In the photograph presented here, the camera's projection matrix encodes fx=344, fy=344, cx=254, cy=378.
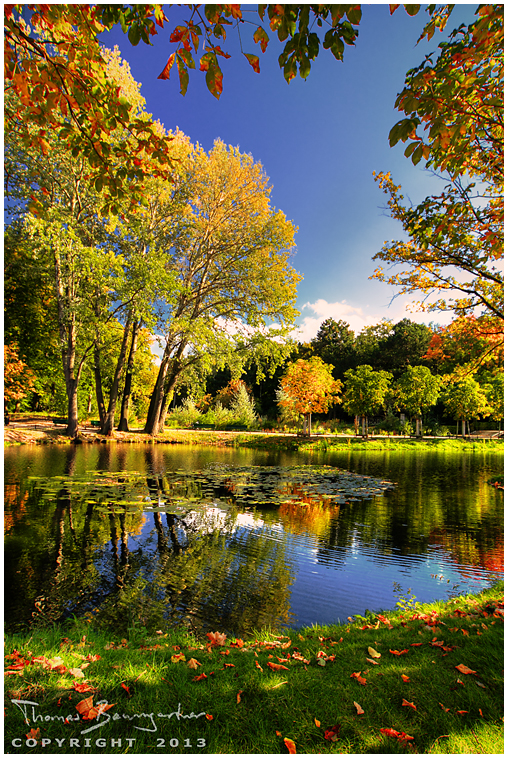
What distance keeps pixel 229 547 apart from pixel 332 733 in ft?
12.0

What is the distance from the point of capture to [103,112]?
119 inches

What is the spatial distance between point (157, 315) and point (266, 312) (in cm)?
627

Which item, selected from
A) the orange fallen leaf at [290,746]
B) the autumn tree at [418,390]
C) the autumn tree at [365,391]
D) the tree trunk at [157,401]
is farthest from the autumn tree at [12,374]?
the autumn tree at [418,390]

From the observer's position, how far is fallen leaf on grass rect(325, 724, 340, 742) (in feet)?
5.98

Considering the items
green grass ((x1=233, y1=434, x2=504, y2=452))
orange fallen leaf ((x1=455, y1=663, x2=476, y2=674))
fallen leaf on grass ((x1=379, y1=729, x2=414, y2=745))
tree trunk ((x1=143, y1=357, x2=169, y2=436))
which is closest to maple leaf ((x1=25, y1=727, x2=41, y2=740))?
fallen leaf on grass ((x1=379, y1=729, x2=414, y2=745))

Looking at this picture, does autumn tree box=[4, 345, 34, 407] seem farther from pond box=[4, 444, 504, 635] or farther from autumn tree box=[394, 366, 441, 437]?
autumn tree box=[394, 366, 441, 437]

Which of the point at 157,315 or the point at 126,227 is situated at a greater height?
the point at 126,227

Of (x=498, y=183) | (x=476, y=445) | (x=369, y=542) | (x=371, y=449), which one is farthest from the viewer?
(x=476, y=445)

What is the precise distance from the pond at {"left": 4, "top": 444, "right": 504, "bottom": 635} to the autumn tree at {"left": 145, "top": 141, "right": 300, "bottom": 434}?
1057 centimetres

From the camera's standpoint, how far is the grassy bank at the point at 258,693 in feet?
5.93

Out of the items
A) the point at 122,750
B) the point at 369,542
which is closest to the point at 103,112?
the point at 122,750

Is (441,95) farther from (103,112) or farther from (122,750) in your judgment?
(122,750)

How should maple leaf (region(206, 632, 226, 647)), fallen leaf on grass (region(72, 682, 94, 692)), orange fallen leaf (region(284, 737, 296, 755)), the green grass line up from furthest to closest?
the green grass < maple leaf (region(206, 632, 226, 647)) < fallen leaf on grass (region(72, 682, 94, 692)) < orange fallen leaf (region(284, 737, 296, 755))

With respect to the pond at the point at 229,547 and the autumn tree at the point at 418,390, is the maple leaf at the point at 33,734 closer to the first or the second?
the pond at the point at 229,547
